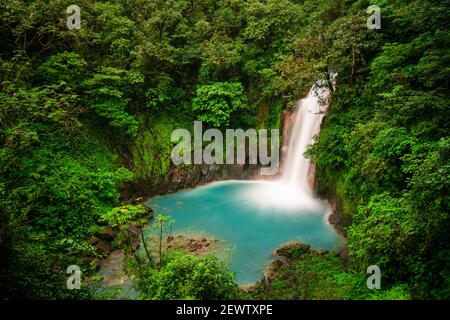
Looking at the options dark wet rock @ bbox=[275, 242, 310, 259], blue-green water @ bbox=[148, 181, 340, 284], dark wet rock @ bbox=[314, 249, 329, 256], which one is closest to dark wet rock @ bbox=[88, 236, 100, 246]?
blue-green water @ bbox=[148, 181, 340, 284]

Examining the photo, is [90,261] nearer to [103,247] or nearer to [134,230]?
[103,247]

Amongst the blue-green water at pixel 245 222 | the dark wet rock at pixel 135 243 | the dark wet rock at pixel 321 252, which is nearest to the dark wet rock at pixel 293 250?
the dark wet rock at pixel 321 252

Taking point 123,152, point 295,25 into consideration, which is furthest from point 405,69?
point 123,152

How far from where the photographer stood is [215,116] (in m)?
16.3

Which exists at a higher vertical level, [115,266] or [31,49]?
[31,49]

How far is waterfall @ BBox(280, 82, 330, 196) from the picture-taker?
1487cm

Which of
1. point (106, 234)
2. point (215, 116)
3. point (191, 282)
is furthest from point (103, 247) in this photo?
point (215, 116)

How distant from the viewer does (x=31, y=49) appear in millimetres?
14391

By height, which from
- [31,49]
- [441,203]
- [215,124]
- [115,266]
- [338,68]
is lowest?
[115,266]

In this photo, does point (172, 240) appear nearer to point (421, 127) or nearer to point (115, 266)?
point (115, 266)

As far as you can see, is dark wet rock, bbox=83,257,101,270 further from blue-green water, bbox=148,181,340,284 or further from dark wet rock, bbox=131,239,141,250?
blue-green water, bbox=148,181,340,284

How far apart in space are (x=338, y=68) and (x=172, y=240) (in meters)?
8.62

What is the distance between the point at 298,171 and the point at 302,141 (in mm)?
1425

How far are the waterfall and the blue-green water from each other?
1.63 m
